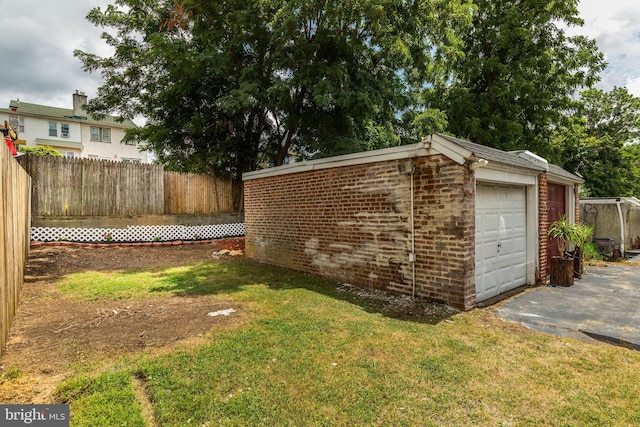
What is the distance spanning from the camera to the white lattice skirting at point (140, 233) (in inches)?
418

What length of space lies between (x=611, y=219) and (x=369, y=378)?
14.6 m

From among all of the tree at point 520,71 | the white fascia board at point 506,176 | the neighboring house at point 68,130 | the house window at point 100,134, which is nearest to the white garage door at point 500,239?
the white fascia board at point 506,176

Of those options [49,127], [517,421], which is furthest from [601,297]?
[49,127]

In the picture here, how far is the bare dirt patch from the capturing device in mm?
2957

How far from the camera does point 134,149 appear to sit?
29.8 metres

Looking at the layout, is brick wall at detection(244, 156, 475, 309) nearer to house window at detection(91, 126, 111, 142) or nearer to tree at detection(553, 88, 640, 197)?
tree at detection(553, 88, 640, 197)

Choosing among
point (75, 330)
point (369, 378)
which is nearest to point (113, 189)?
point (75, 330)

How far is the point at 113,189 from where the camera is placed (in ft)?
38.6

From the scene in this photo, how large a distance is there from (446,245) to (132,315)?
5.07 metres

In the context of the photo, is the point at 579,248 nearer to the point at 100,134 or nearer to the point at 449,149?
the point at 449,149

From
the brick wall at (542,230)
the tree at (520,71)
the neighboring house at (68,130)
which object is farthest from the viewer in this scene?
the neighboring house at (68,130)

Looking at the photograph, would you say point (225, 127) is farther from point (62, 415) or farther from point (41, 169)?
point (62, 415)

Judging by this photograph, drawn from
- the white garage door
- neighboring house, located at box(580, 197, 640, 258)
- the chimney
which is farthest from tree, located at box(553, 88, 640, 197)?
the chimney

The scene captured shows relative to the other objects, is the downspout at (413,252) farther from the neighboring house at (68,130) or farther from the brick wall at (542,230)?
the neighboring house at (68,130)
